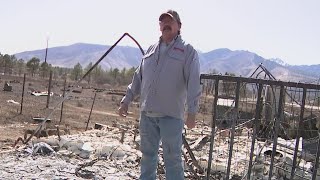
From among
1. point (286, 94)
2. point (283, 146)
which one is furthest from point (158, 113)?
point (283, 146)

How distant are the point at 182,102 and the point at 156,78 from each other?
35 cm

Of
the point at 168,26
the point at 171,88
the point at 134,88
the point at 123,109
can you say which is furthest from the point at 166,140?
the point at 168,26

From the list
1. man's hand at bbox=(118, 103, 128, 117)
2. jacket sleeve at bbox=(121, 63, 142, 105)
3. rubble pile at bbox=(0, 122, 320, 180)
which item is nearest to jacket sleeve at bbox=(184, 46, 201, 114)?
jacket sleeve at bbox=(121, 63, 142, 105)

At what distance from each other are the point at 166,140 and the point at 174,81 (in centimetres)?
57

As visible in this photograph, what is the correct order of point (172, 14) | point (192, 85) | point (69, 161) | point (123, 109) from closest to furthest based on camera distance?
1. point (192, 85)
2. point (172, 14)
3. point (123, 109)
4. point (69, 161)

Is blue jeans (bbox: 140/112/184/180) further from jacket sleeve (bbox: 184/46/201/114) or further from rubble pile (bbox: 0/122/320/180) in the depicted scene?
rubble pile (bbox: 0/122/320/180)

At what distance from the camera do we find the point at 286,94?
5.50 m

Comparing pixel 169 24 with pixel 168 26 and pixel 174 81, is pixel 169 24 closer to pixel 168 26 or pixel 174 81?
pixel 168 26

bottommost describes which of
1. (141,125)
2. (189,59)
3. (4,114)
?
(4,114)

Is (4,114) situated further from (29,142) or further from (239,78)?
(239,78)

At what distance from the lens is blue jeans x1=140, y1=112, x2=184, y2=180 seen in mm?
4055

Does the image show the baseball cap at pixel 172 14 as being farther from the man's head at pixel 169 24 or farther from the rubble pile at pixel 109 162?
the rubble pile at pixel 109 162

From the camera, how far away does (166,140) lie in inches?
160

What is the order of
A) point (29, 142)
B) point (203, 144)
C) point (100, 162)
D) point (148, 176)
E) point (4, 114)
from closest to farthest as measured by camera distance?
point (148, 176) < point (100, 162) < point (29, 142) < point (203, 144) < point (4, 114)
